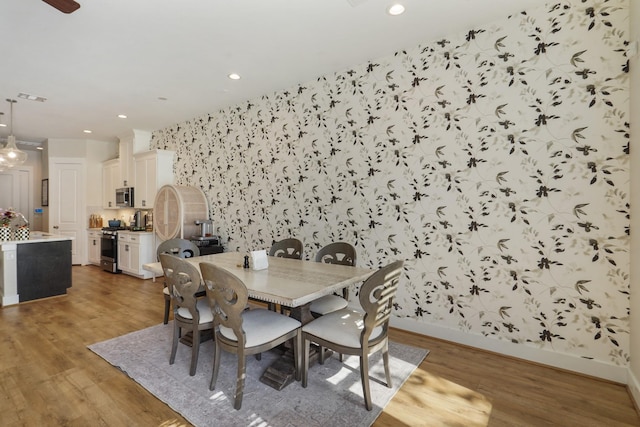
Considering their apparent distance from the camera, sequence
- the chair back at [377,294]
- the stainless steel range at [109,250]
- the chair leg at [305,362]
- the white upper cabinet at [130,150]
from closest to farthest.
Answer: the chair back at [377,294] → the chair leg at [305,362] → the stainless steel range at [109,250] → the white upper cabinet at [130,150]

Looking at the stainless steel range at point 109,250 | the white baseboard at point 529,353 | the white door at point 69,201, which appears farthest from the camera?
the white door at point 69,201

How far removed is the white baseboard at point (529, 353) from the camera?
2357 mm

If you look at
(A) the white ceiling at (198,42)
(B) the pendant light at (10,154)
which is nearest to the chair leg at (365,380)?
(A) the white ceiling at (198,42)

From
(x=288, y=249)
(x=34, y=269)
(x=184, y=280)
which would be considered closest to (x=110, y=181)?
(x=34, y=269)

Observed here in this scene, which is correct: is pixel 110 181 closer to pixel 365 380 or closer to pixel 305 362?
pixel 305 362

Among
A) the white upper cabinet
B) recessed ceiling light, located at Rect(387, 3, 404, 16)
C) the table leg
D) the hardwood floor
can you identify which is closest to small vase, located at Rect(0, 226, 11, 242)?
the hardwood floor

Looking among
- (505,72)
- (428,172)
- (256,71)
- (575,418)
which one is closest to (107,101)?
(256,71)

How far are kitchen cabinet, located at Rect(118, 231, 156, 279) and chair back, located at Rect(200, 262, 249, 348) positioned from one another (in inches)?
166

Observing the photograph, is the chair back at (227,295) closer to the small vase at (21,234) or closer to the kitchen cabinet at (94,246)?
the small vase at (21,234)

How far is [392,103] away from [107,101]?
407 centimetres

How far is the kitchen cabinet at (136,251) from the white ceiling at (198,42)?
2322 millimetres

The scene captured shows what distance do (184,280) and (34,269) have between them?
3.58m

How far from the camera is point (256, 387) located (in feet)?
7.41

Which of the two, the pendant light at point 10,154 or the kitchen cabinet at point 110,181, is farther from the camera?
the kitchen cabinet at point 110,181
